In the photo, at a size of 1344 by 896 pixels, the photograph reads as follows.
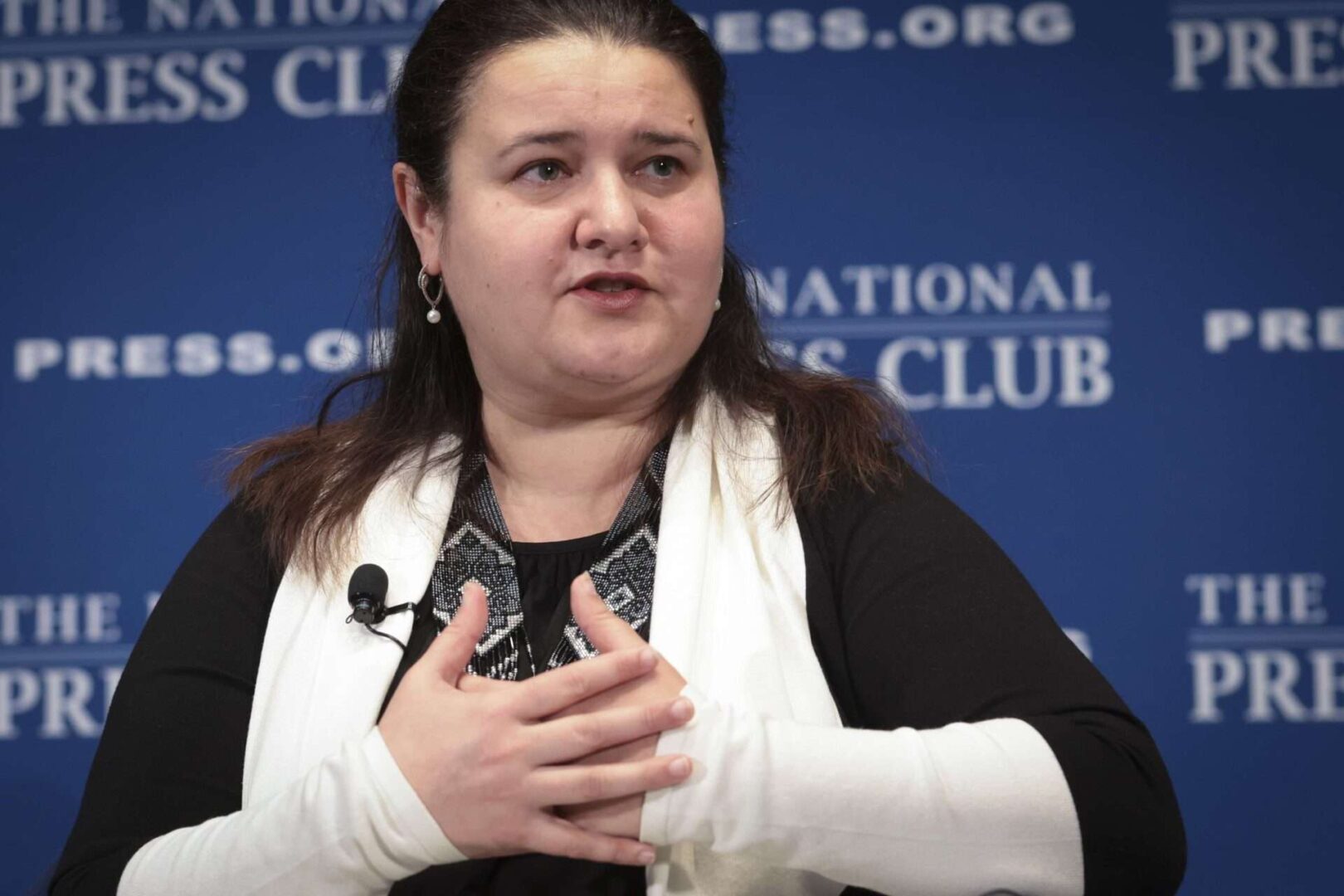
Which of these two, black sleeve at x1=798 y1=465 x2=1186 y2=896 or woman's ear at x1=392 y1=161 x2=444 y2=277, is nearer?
black sleeve at x1=798 y1=465 x2=1186 y2=896

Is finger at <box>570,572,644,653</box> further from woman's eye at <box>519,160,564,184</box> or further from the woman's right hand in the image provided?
woman's eye at <box>519,160,564,184</box>

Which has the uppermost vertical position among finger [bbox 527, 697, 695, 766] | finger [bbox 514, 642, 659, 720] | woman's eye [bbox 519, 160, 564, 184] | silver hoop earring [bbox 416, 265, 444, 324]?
woman's eye [bbox 519, 160, 564, 184]

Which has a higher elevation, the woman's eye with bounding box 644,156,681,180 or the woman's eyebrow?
the woman's eyebrow

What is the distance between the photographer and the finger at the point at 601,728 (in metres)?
1.08

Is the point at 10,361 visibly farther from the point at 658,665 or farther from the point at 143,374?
the point at 658,665

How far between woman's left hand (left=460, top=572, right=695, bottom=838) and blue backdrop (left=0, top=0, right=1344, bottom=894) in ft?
3.51

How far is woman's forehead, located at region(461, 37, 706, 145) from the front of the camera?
1.37 m

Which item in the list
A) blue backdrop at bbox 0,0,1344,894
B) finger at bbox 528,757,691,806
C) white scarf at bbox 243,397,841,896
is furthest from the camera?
blue backdrop at bbox 0,0,1344,894

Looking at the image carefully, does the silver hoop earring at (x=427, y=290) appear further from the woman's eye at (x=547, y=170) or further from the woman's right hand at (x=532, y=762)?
the woman's right hand at (x=532, y=762)

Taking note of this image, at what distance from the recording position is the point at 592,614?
1.17 m

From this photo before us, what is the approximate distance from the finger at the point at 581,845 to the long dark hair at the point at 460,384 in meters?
0.39

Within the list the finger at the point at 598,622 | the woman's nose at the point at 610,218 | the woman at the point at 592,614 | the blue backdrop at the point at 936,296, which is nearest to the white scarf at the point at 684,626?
the woman at the point at 592,614

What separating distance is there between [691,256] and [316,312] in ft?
3.87

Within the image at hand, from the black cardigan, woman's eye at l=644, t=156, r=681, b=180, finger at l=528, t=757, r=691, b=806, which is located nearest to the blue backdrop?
woman's eye at l=644, t=156, r=681, b=180
